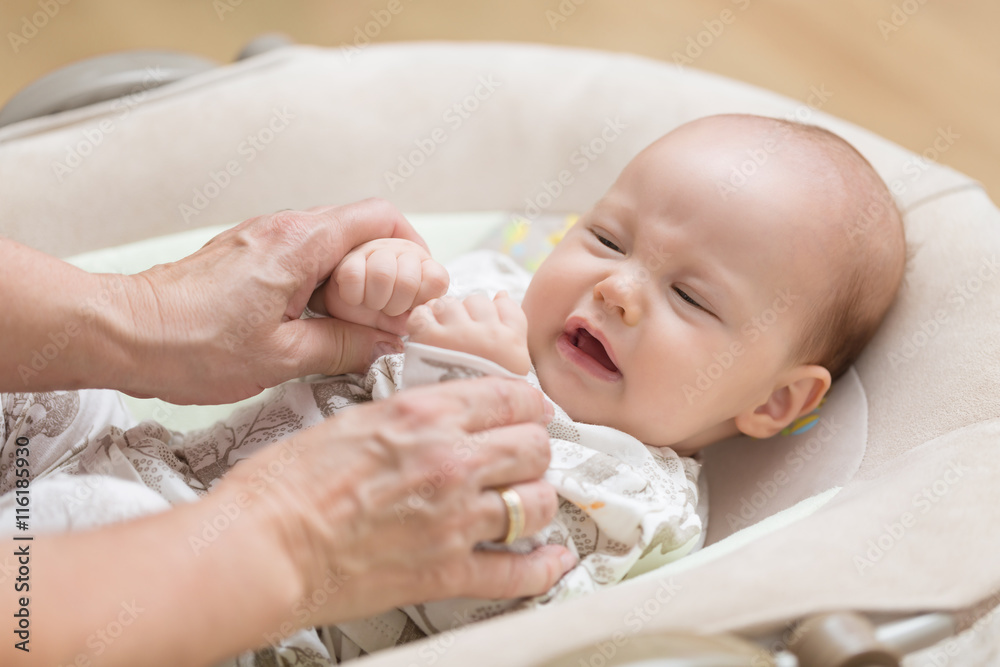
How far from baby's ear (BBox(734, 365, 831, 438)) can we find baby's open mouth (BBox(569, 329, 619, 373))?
239 millimetres

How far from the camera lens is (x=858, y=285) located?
1165 millimetres

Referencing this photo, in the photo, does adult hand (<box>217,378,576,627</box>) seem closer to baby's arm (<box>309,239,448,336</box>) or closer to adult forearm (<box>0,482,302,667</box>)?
adult forearm (<box>0,482,302,667</box>)

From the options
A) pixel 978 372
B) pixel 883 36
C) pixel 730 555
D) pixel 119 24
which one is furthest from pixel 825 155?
pixel 119 24

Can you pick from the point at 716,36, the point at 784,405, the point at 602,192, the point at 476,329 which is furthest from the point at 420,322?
the point at 716,36

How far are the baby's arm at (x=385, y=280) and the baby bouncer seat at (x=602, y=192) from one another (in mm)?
418

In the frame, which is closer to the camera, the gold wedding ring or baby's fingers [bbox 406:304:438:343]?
the gold wedding ring

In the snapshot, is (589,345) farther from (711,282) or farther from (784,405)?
(784,405)

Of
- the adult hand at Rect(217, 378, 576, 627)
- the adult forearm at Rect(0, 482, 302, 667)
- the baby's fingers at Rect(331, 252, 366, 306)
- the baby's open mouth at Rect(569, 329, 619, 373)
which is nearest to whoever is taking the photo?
the adult forearm at Rect(0, 482, 302, 667)

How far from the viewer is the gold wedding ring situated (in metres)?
0.83

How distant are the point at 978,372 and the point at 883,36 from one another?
1.95m

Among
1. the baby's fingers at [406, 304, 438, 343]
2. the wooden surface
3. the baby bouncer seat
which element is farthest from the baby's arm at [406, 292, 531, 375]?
the wooden surface

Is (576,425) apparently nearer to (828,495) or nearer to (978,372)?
(828,495)

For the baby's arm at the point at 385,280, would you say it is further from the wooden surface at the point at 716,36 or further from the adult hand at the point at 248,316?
the wooden surface at the point at 716,36

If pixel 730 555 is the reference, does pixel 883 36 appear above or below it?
above
